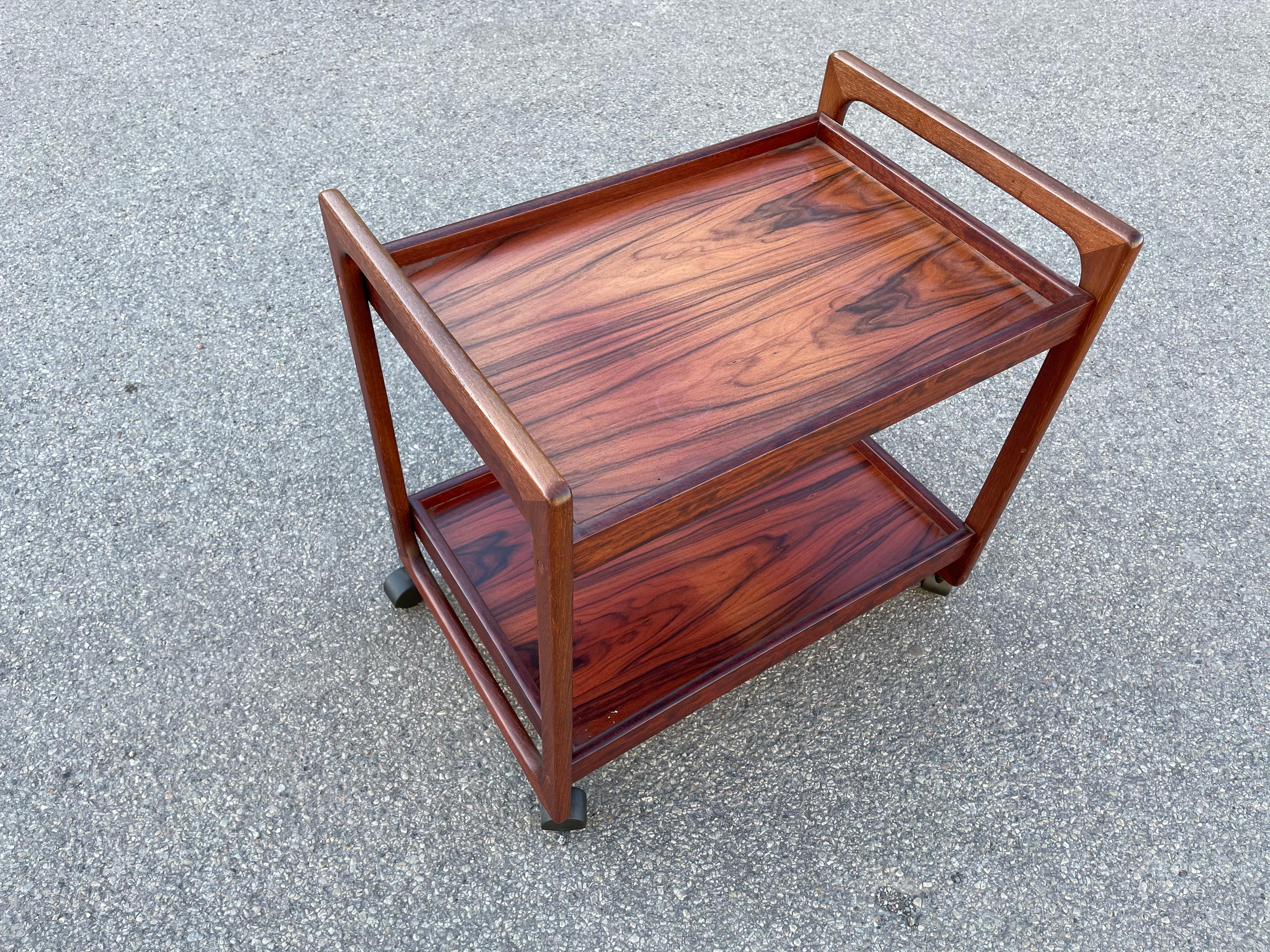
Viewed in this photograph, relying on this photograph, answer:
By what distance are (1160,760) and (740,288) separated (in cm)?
76

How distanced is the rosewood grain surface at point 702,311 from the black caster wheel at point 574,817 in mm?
419

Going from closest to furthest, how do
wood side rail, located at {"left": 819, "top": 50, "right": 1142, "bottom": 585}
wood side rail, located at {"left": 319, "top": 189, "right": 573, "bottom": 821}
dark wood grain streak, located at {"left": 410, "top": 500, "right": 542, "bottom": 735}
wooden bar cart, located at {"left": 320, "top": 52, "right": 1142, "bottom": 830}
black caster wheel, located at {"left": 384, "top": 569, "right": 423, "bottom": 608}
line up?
1. wood side rail, located at {"left": 319, "top": 189, "right": 573, "bottom": 821}
2. wooden bar cart, located at {"left": 320, "top": 52, "right": 1142, "bottom": 830}
3. wood side rail, located at {"left": 819, "top": 50, "right": 1142, "bottom": 585}
4. dark wood grain streak, located at {"left": 410, "top": 500, "right": 542, "bottom": 735}
5. black caster wheel, located at {"left": 384, "top": 569, "right": 423, "bottom": 608}

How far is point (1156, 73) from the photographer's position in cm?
224

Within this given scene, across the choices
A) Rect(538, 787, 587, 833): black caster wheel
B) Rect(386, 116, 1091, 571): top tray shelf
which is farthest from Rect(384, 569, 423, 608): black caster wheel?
Rect(386, 116, 1091, 571): top tray shelf

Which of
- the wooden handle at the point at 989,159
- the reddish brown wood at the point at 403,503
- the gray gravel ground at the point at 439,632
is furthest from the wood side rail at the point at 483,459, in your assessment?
the wooden handle at the point at 989,159

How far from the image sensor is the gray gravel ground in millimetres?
1021

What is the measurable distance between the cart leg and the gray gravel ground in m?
0.02

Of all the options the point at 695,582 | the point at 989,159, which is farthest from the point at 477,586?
the point at 989,159

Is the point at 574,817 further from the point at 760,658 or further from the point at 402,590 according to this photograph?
the point at 402,590

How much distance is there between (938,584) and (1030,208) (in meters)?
0.50

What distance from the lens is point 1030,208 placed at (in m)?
1.03

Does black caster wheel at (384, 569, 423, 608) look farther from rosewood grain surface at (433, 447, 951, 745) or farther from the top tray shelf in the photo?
the top tray shelf

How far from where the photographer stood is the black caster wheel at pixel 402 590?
1.22 meters

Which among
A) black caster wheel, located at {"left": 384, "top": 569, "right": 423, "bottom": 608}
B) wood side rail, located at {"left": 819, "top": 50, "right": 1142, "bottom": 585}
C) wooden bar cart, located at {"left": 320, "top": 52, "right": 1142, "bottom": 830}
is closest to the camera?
wooden bar cart, located at {"left": 320, "top": 52, "right": 1142, "bottom": 830}
